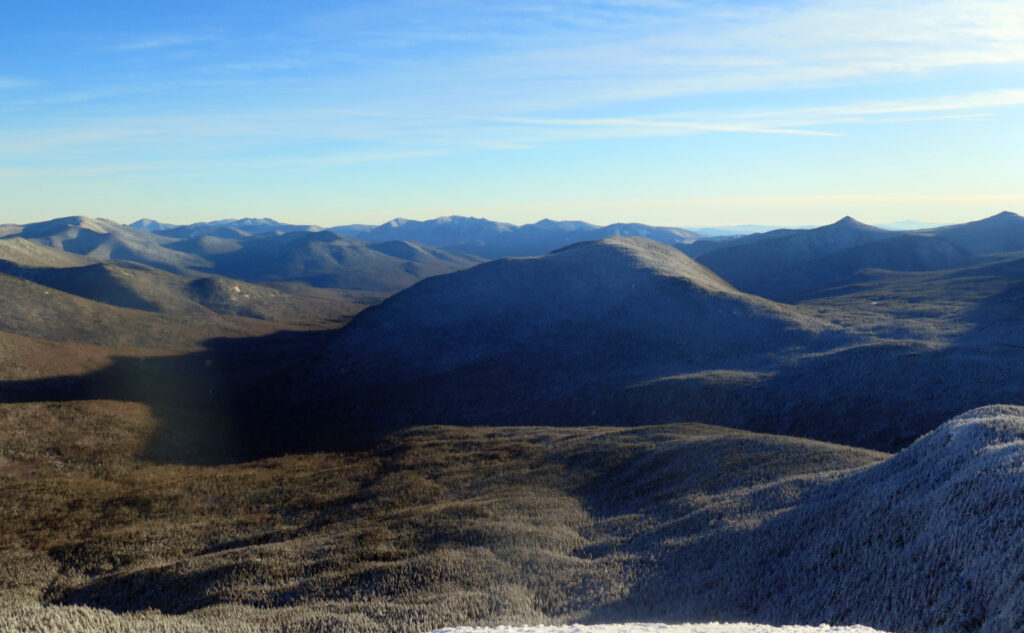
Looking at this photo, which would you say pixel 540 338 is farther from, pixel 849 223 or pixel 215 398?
pixel 849 223

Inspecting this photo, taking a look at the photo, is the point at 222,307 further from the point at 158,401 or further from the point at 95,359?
the point at 158,401

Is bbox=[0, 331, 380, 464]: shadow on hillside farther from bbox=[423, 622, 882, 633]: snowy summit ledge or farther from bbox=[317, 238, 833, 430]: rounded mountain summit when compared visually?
bbox=[423, 622, 882, 633]: snowy summit ledge

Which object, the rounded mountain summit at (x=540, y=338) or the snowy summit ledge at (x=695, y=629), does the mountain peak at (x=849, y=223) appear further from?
the snowy summit ledge at (x=695, y=629)

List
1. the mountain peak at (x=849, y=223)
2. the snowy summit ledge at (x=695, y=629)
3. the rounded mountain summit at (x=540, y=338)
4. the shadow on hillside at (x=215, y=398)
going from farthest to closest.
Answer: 1. the mountain peak at (x=849, y=223)
2. the rounded mountain summit at (x=540, y=338)
3. the shadow on hillside at (x=215, y=398)
4. the snowy summit ledge at (x=695, y=629)

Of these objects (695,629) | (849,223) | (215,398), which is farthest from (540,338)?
(849,223)

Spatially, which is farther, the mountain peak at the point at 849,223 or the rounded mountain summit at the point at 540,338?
the mountain peak at the point at 849,223

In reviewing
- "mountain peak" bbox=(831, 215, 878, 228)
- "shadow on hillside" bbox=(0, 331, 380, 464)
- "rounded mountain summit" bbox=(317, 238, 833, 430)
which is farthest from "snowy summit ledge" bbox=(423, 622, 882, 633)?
"mountain peak" bbox=(831, 215, 878, 228)

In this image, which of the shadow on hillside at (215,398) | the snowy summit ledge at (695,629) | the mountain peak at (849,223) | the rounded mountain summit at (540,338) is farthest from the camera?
the mountain peak at (849,223)

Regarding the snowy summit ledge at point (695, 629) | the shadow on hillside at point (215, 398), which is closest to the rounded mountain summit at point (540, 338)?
the shadow on hillside at point (215, 398)

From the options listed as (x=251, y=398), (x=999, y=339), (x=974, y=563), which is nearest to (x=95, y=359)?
(x=251, y=398)
